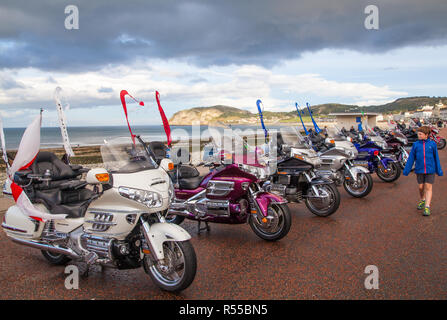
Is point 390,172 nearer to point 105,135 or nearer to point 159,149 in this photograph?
point 159,149

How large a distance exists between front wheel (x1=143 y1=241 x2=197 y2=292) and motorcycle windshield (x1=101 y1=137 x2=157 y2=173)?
2.97ft

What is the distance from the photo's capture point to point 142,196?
11.6ft

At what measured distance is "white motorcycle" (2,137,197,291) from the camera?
3453 mm

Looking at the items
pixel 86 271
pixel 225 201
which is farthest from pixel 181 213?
pixel 86 271

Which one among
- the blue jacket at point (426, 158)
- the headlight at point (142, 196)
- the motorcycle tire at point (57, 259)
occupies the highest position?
the blue jacket at point (426, 158)

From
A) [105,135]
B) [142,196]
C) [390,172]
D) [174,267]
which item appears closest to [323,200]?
[174,267]

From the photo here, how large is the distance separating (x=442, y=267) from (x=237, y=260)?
2.42 metres

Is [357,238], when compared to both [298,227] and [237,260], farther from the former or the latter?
[237,260]

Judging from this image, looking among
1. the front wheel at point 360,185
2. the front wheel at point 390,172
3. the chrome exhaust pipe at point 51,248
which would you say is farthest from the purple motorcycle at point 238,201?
the front wheel at point 390,172

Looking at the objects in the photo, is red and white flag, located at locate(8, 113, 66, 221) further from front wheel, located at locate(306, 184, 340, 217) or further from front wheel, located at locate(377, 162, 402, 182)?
front wheel, located at locate(377, 162, 402, 182)

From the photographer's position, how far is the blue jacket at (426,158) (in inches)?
261

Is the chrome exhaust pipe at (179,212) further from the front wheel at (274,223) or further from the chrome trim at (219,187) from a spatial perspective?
the front wheel at (274,223)

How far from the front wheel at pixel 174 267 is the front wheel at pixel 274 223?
190cm

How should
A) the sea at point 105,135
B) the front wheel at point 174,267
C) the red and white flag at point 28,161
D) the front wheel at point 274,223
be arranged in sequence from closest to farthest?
1. the front wheel at point 174,267
2. the red and white flag at point 28,161
3. the sea at point 105,135
4. the front wheel at point 274,223
